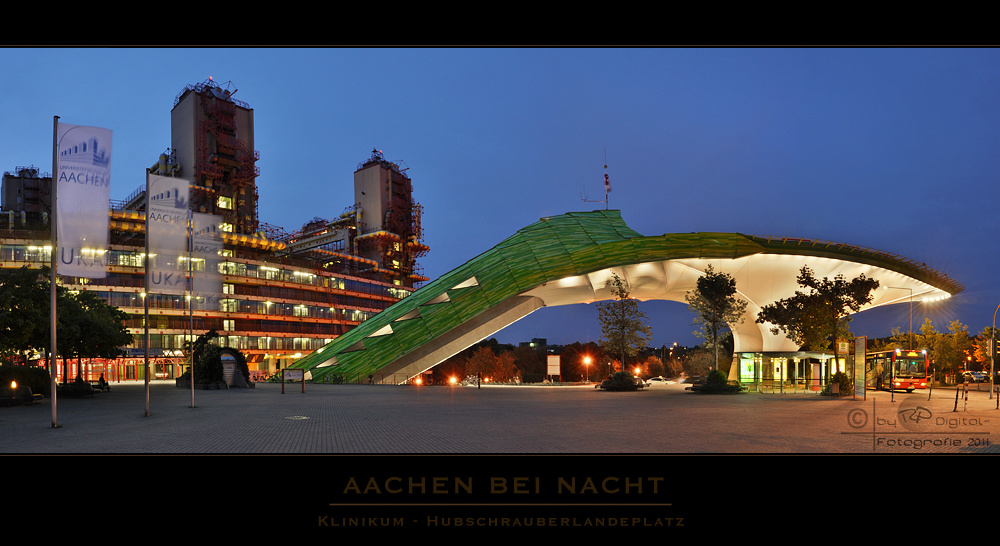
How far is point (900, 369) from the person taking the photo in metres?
42.8

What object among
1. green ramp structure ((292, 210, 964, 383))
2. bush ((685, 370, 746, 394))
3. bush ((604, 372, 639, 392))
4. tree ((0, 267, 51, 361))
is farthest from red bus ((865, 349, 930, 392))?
tree ((0, 267, 51, 361))

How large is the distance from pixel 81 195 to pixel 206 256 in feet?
33.0

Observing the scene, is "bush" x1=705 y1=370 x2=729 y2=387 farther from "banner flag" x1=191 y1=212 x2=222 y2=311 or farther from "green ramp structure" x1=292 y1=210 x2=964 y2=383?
"banner flag" x1=191 y1=212 x2=222 y2=311

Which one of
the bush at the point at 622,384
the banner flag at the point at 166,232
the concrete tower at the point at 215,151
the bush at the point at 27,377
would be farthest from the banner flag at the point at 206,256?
the concrete tower at the point at 215,151

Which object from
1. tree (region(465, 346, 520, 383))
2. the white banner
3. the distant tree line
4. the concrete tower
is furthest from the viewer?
tree (region(465, 346, 520, 383))

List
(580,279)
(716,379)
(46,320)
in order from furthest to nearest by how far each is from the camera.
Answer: (580,279)
(716,379)
(46,320)

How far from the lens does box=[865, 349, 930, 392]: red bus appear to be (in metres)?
42.4

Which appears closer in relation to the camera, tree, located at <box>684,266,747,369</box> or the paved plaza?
the paved plaza

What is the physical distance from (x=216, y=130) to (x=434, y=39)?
10550cm

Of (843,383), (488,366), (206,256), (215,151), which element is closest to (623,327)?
(843,383)

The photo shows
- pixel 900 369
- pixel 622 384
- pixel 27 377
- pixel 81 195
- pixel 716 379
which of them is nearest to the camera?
pixel 81 195

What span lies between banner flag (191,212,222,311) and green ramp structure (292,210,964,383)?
77.7 feet

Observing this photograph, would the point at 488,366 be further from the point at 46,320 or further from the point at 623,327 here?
the point at 46,320

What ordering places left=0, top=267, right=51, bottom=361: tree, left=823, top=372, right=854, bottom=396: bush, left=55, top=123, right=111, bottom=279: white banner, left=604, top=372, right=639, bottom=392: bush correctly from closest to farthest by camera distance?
left=55, top=123, right=111, bottom=279: white banner
left=0, top=267, right=51, bottom=361: tree
left=823, top=372, right=854, bottom=396: bush
left=604, top=372, right=639, bottom=392: bush
